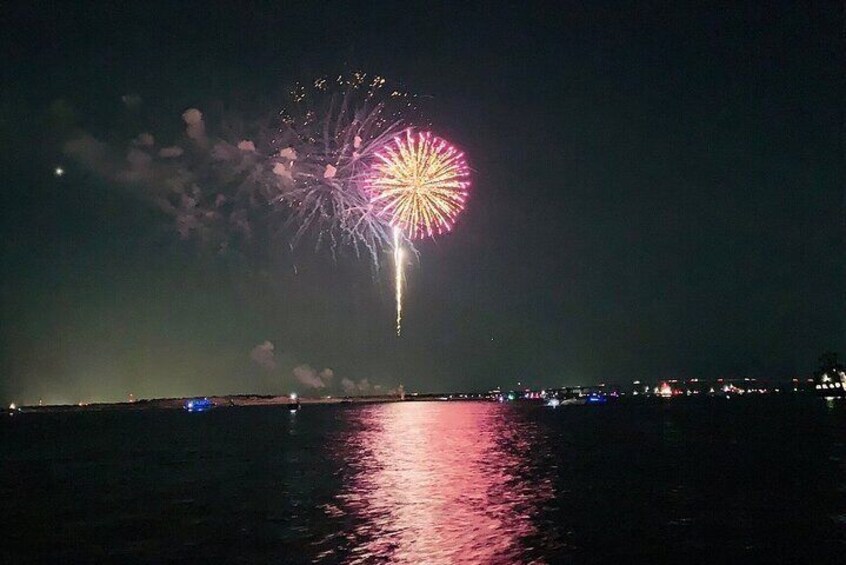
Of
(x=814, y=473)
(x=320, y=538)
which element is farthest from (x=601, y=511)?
(x=814, y=473)

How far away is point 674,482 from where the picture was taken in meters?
41.9

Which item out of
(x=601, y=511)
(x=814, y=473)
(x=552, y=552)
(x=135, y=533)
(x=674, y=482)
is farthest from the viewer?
(x=814, y=473)

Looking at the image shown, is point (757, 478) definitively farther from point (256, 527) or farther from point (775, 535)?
point (256, 527)

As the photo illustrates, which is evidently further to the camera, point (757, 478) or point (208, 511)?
point (757, 478)

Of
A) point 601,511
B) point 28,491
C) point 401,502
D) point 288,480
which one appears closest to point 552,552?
point 601,511

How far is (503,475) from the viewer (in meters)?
45.6

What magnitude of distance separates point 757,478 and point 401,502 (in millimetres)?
24476

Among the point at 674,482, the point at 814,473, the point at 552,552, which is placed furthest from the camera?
the point at 814,473

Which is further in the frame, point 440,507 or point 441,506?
point 441,506

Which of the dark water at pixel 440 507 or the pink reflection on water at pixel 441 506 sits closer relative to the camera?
the pink reflection on water at pixel 441 506

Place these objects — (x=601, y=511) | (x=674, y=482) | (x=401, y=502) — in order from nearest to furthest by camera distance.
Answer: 1. (x=601, y=511)
2. (x=401, y=502)
3. (x=674, y=482)

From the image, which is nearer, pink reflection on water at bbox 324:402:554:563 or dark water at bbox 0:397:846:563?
pink reflection on water at bbox 324:402:554:563

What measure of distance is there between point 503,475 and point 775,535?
825 inches

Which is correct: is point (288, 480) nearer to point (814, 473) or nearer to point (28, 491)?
point (28, 491)
